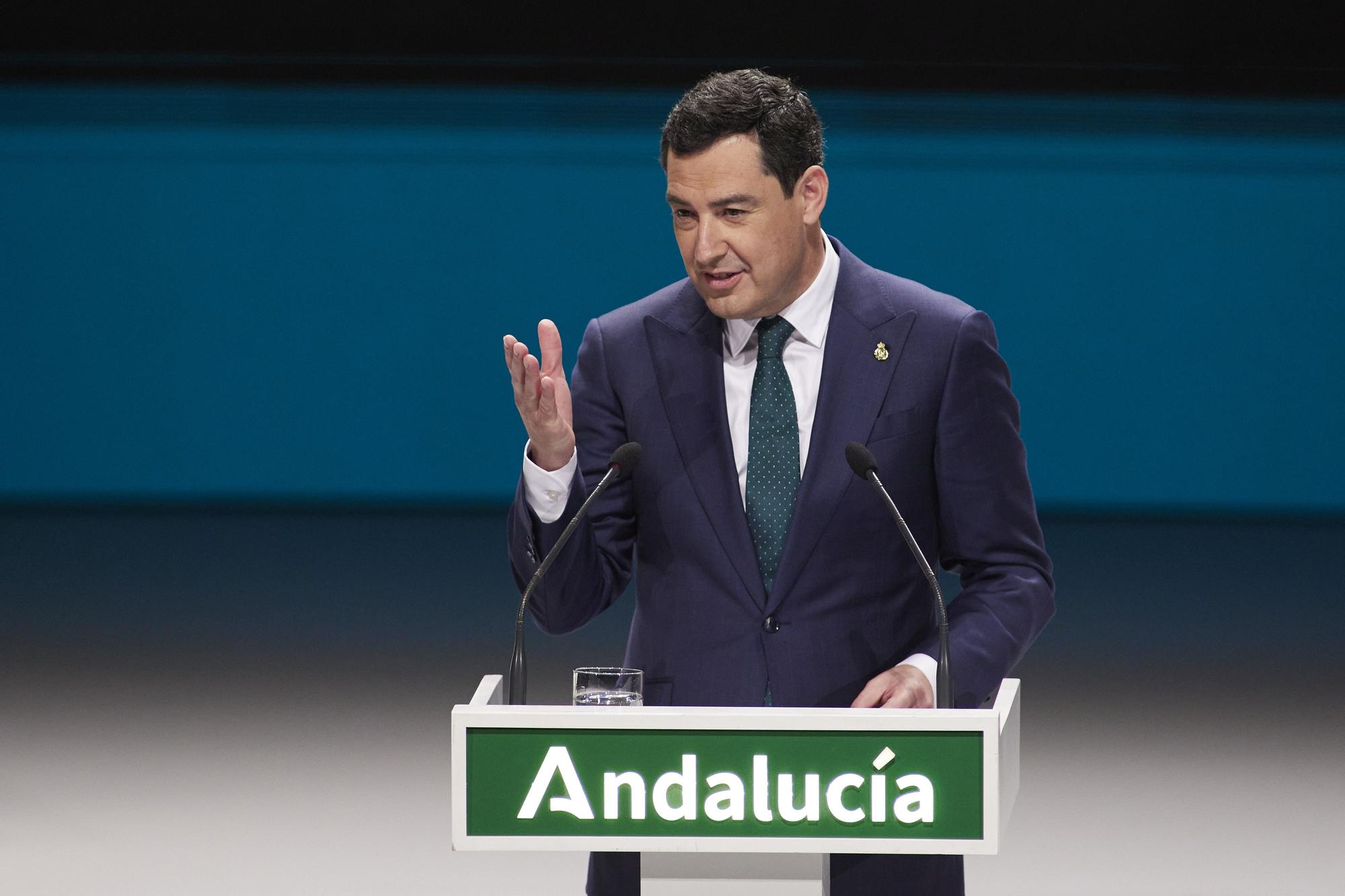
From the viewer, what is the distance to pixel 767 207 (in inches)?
72.4

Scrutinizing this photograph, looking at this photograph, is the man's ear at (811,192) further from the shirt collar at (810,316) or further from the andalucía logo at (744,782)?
the andalucía logo at (744,782)

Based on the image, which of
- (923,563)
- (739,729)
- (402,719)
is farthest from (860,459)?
(402,719)

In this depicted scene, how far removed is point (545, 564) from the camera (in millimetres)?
1730

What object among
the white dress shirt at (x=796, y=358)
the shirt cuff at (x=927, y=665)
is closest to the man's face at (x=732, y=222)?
the white dress shirt at (x=796, y=358)

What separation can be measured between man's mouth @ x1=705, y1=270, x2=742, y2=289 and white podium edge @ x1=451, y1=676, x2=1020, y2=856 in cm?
48

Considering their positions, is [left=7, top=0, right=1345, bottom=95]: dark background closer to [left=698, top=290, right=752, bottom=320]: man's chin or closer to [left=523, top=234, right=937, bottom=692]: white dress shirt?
[left=523, top=234, right=937, bottom=692]: white dress shirt

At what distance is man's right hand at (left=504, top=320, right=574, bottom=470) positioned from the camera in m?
1.77

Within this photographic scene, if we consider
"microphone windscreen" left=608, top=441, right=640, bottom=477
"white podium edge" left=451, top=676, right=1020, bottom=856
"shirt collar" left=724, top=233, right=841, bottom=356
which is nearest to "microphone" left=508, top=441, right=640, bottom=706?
"microphone windscreen" left=608, top=441, right=640, bottom=477

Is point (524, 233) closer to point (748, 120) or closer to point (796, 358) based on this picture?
point (796, 358)

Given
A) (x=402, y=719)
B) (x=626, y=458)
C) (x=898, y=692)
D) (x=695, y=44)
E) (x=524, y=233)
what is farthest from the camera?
(x=524, y=233)

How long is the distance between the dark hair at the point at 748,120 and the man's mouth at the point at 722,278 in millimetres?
99

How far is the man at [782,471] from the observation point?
1829 mm

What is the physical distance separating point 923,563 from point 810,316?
372 mm

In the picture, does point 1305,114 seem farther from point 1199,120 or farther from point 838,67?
point 838,67
